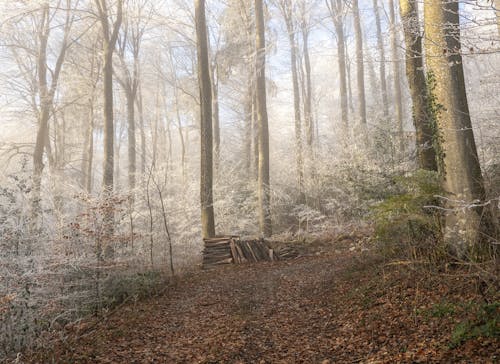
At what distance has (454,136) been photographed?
16.5 feet

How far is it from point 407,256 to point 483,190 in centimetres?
142

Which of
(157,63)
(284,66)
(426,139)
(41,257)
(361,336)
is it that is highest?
(157,63)

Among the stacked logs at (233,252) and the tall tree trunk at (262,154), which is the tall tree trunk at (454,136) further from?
the tall tree trunk at (262,154)

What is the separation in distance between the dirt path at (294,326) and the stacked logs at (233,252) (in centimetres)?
236

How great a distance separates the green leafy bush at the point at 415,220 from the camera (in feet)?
17.3

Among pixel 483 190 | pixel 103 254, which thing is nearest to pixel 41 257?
pixel 103 254

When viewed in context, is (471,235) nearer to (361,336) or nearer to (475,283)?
(475,283)

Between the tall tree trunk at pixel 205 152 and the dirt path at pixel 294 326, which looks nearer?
the dirt path at pixel 294 326

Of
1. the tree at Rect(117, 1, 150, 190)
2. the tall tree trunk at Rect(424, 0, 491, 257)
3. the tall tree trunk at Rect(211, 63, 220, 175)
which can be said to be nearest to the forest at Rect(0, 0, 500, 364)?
the tall tree trunk at Rect(424, 0, 491, 257)

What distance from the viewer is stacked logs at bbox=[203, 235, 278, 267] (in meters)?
9.79

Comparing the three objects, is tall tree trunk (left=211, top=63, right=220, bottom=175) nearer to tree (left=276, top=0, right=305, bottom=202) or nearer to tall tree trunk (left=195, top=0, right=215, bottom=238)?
tree (left=276, top=0, right=305, bottom=202)

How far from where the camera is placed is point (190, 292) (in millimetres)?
7445

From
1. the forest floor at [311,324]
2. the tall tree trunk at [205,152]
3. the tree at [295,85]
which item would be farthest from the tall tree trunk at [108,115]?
the tree at [295,85]

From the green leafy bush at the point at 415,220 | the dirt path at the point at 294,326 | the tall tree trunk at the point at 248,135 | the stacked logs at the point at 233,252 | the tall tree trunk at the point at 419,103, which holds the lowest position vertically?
the dirt path at the point at 294,326
